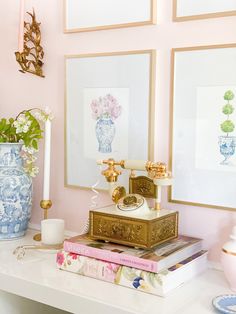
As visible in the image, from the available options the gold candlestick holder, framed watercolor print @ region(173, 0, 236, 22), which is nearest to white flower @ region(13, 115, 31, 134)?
the gold candlestick holder

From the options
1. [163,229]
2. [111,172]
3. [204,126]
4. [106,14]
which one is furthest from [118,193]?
[106,14]

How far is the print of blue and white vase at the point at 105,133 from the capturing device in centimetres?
139

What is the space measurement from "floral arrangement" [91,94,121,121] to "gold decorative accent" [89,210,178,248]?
30 centimetres

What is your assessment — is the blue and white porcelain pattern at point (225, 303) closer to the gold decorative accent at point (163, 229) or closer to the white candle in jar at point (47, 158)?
the gold decorative accent at point (163, 229)

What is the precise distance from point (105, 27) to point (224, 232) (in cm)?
62

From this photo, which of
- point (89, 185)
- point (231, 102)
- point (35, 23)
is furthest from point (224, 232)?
point (35, 23)

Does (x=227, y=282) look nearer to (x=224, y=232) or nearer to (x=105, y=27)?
(x=224, y=232)

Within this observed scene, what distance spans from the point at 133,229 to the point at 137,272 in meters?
0.11

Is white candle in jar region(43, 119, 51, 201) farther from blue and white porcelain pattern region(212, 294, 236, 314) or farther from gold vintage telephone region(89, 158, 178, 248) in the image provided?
blue and white porcelain pattern region(212, 294, 236, 314)

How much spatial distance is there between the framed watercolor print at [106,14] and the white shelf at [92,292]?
64 centimetres

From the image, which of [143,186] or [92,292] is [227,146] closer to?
[143,186]

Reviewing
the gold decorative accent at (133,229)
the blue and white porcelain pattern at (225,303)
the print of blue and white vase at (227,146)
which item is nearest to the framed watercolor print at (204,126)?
the print of blue and white vase at (227,146)

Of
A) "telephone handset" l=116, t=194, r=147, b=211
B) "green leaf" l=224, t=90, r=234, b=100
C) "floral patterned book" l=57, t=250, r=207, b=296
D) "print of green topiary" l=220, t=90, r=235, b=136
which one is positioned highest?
"green leaf" l=224, t=90, r=234, b=100

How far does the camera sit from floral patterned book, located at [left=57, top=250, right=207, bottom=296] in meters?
1.05
